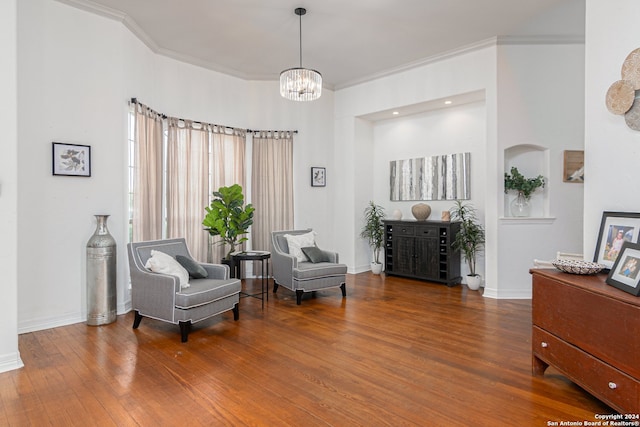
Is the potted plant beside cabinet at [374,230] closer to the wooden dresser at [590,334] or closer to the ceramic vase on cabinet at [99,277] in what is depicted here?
the wooden dresser at [590,334]

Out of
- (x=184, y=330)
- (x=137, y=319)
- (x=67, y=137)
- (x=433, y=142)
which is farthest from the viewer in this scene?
(x=433, y=142)

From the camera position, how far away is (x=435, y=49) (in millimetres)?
5234

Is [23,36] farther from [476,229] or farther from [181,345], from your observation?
[476,229]

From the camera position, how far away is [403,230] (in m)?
6.12

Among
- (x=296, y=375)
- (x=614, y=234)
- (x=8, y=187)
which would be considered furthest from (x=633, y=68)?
(x=8, y=187)

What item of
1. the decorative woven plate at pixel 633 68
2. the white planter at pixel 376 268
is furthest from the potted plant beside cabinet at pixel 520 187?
the decorative woven plate at pixel 633 68

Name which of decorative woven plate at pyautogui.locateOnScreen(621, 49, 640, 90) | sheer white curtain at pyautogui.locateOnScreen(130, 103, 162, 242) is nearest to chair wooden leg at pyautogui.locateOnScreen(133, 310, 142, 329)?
sheer white curtain at pyautogui.locateOnScreen(130, 103, 162, 242)

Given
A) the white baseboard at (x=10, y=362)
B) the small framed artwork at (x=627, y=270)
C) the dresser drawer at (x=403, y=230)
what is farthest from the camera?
the dresser drawer at (x=403, y=230)

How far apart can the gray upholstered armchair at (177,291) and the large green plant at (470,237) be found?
3346mm

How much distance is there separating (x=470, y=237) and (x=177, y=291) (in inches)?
159

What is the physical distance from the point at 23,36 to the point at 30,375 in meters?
3.17

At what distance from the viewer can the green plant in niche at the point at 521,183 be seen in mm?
4918

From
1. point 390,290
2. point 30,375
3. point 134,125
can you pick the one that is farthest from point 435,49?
point 30,375

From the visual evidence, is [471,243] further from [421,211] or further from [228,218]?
[228,218]
